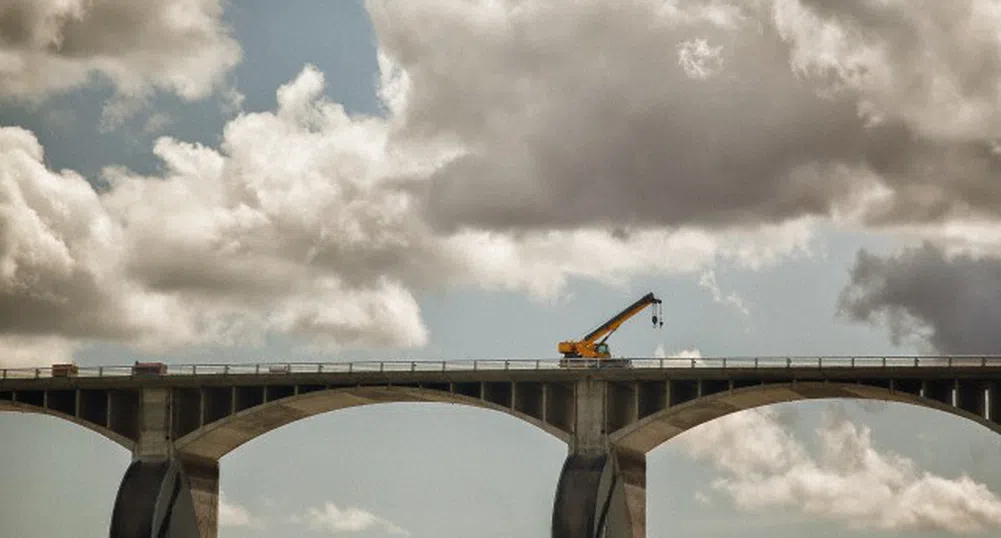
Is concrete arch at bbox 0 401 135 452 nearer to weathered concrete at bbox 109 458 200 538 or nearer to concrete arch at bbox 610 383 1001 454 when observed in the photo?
weathered concrete at bbox 109 458 200 538

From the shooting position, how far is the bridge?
354 feet

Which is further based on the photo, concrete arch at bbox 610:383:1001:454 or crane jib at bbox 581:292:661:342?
crane jib at bbox 581:292:661:342

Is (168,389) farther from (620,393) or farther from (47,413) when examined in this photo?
(620,393)

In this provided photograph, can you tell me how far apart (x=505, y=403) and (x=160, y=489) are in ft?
75.8

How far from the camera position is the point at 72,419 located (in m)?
125

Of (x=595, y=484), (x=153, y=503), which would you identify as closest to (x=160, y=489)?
(x=153, y=503)

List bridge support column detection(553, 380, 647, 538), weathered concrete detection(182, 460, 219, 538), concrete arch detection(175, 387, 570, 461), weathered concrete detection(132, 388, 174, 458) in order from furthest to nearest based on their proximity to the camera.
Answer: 1. weathered concrete detection(182, 460, 219, 538)
2. weathered concrete detection(132, 388, 174, 458)
3. concrete arch detection(175, 387, 570, 461)
4. bridge support column detection(553, 380, 647, 538)

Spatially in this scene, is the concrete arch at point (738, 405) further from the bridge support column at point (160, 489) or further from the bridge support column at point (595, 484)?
the bridge support column at point (160, 489)

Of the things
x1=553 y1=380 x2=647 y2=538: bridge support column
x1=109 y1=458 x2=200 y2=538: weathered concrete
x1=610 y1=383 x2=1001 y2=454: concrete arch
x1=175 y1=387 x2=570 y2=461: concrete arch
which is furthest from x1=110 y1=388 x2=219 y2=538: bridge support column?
x1=610 y1=383 x2=1001 y2=454: concrete arch

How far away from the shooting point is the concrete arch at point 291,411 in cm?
11638

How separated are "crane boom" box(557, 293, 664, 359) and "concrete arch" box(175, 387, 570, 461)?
12.0m

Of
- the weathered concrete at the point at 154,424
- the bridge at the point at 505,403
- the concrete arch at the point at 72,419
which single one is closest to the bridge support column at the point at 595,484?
the bridge at the point at 505,403

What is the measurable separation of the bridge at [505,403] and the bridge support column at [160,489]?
84 mm

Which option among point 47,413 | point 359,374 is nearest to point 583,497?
point 359,374
